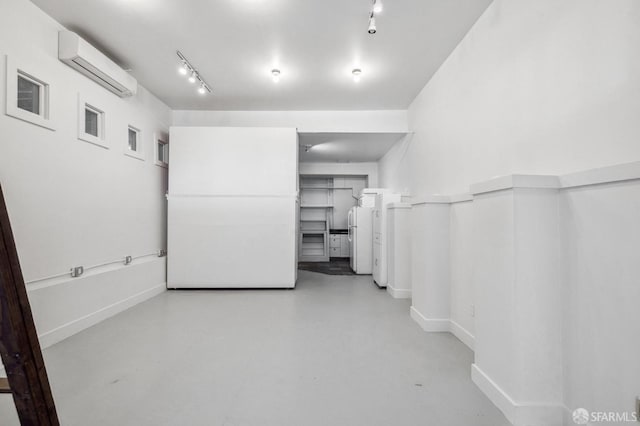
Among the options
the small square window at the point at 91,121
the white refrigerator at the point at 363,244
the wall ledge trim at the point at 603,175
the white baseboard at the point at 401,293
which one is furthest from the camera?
the white refrigerator at the point at 363,244

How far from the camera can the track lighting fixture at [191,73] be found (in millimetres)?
3524

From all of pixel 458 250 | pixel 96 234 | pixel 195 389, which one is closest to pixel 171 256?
pixel 96 234

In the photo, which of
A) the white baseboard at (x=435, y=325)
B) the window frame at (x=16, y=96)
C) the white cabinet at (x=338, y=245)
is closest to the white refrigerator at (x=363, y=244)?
the white cabinet at (x=338, y=245)

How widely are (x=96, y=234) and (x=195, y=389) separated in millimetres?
2280

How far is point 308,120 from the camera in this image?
5156mm

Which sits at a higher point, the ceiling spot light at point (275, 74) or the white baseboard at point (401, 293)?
the ceiling spot light at point (275, 74)

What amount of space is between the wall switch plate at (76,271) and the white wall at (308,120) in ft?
9.73

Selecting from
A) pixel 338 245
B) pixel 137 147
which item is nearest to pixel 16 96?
pixel 137 147

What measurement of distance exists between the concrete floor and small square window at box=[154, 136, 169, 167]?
2.26m

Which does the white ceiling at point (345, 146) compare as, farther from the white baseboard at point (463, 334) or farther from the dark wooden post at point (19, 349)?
the dark wooden post at point (19, 349)

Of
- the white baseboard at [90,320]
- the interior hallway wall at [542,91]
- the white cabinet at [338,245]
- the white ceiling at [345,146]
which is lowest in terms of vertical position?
the white baseboard at [90,320]

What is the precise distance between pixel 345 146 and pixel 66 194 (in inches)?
183

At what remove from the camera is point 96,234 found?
329 cm

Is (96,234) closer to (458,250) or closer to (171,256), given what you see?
(171,256)
